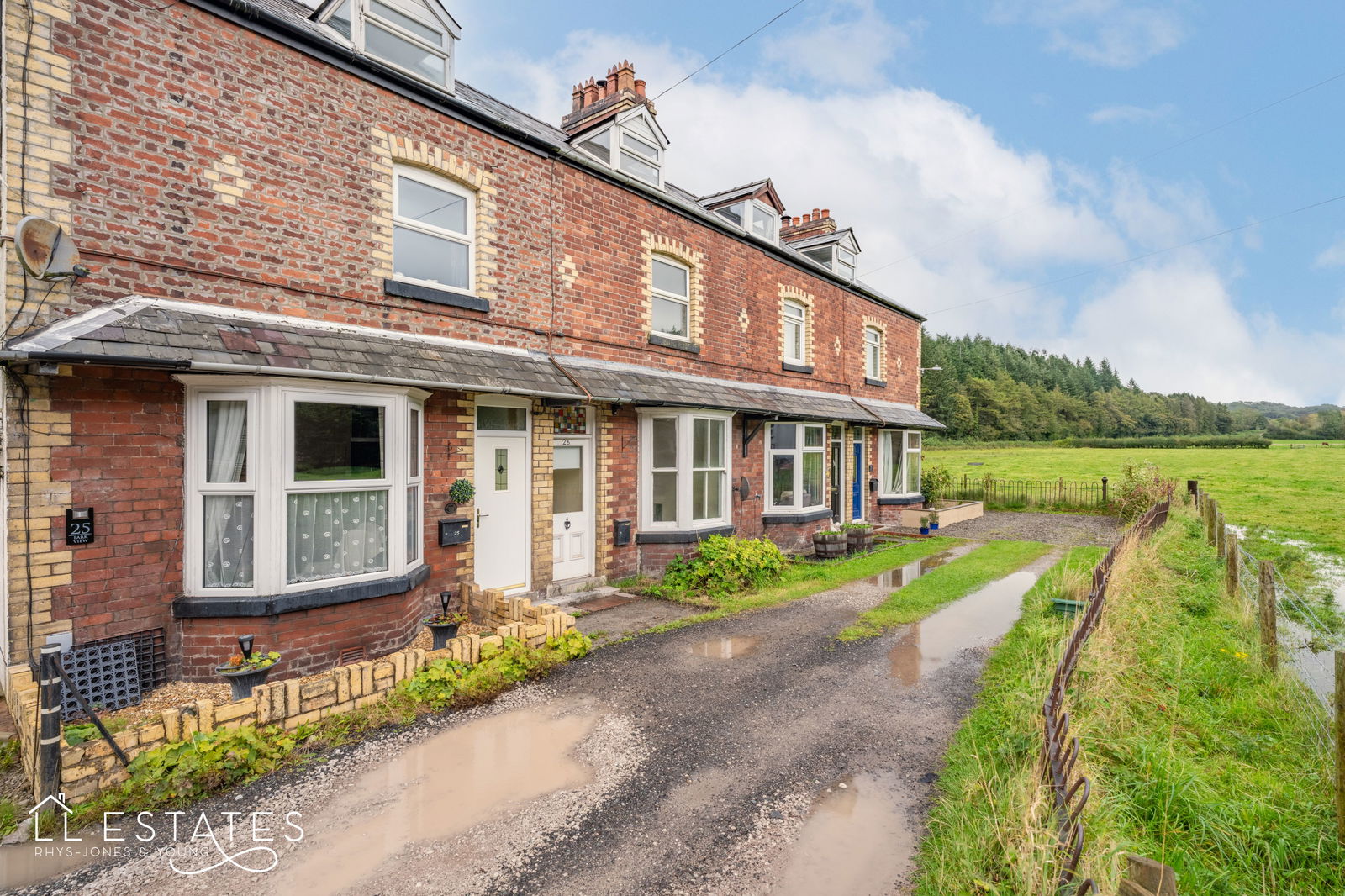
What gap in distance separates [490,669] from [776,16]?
9294 mm

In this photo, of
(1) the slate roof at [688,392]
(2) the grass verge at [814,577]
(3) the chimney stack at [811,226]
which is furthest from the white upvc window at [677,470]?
(3) the chimney stack at [811,226]

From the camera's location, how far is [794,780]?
4289mm

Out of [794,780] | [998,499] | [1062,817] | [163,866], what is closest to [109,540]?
[163,866]

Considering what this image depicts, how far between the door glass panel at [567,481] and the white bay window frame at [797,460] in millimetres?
4981

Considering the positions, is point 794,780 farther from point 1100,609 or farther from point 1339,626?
point 1339,626

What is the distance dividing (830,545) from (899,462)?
6737mm

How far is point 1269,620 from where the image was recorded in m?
6.38

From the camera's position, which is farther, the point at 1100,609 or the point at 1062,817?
the point at 1100,609

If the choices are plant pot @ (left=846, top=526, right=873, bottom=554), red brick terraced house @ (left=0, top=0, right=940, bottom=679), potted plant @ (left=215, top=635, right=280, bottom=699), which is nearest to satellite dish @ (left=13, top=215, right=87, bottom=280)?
red brick terraced house @ (left=0, top=0, right=940, bottom=679)

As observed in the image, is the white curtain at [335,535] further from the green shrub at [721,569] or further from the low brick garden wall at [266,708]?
the green shrub at [721,569]

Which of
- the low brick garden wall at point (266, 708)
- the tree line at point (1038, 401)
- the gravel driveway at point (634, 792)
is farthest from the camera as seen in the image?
the tree line at point (1038, 401)

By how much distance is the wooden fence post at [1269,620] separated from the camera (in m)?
6.29

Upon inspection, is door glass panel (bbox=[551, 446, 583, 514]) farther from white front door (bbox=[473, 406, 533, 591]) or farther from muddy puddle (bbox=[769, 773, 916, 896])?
muddy puddle (bbox=[769, 773, 916, 896])

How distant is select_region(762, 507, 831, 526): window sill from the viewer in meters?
13.2
